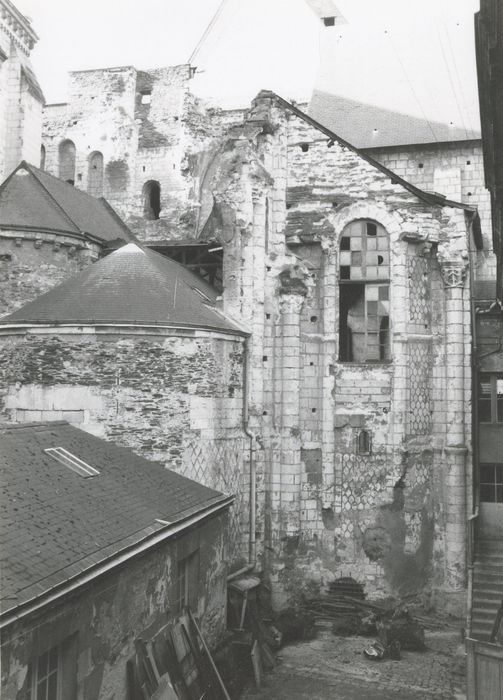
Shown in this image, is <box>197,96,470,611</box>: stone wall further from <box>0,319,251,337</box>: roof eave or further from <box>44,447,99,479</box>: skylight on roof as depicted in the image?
<box>44,447,99,479</box>: skylight on roof

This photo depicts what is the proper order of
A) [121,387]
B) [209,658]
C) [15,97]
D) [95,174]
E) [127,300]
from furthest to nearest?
[95,174], [15,97], [127,300], [121,387], [209,658]

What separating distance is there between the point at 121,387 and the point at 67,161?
45.7 feet

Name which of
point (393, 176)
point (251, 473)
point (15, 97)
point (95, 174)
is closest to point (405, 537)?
point (251, 473)

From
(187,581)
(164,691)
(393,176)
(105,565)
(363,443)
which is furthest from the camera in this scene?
(393,176)

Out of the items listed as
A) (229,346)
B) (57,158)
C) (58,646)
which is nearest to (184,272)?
(229,346)

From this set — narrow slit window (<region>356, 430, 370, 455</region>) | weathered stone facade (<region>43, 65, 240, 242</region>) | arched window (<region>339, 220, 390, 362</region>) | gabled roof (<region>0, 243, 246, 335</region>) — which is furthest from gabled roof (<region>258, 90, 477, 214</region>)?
weathered stone facade (<region>43, 65, 240, 242</region>)

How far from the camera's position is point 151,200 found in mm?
24625

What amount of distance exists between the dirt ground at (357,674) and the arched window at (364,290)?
6.47 m

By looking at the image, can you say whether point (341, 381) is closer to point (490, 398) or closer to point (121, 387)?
point (490, 398)

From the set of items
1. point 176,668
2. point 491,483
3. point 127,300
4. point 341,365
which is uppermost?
point 127,300

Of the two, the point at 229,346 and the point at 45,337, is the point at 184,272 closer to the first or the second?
the point at 229,346

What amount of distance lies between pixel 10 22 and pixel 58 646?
20.8 m

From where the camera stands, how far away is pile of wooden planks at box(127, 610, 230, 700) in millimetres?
8047

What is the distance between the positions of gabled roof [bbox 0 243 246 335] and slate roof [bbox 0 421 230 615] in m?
2.92
